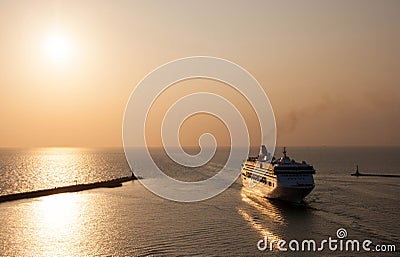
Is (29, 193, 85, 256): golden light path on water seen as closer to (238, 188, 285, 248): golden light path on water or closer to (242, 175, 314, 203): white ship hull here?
(238, 188, 285, 248): golden light path on water

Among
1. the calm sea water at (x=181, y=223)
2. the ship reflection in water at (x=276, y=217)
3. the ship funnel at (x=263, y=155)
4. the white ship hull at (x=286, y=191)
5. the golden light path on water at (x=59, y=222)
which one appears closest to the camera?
the calm sea water at (x=181, y=223)

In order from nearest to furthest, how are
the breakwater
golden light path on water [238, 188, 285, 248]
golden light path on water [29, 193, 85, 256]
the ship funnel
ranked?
golden light path on water [29, 193, 85, 256]
golden light path on water [238, 188, 285, 248]
the breakwater
the ship funnel

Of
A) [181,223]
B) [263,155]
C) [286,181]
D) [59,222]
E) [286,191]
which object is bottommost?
[59,222]

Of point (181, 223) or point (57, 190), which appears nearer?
point (181, 223)

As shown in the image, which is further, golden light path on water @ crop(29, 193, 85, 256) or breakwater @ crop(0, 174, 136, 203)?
breakwater @ crop(0, 174, 136, 203)

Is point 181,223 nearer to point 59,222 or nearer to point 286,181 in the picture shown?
point 59,222

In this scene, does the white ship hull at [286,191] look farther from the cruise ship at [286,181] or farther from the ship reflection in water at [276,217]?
the ship reflection in water at [276,217]

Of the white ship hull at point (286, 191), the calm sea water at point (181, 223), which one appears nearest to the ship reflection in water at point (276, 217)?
the calm sea water at point (181, 223)

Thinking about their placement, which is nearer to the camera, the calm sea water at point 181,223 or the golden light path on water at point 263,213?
the calm sea water at point 181,223

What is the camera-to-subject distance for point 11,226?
49812 millimetres

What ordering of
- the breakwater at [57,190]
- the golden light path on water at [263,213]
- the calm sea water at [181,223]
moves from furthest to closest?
1. the breakwater at [57,190]
2. the golden light path on water at [263,213]
3. the calm sea water at [181,223]

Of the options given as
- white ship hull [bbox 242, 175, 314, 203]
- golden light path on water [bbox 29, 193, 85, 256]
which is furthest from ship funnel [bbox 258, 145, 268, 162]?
golden light path on water [bbox 29, 193, 85, 256]

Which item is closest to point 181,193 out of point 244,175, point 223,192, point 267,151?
→ point 223,192

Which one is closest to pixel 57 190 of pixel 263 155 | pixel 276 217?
pixel 263 155
